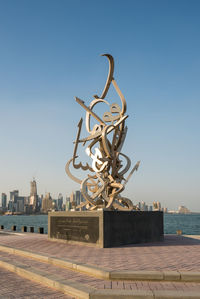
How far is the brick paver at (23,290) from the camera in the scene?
6473 millimetres

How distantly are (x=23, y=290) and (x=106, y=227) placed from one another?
628 cm

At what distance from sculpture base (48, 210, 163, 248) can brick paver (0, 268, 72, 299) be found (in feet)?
17.1

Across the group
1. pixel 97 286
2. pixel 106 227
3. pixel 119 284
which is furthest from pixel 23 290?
pixel 106 227

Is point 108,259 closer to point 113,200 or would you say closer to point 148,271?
point 148,271

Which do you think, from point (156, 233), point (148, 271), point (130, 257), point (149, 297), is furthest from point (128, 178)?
point (149, 297)

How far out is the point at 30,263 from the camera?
380 inches

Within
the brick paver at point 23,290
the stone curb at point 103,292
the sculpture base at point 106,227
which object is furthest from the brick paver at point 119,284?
the sculpture base at point 106,227

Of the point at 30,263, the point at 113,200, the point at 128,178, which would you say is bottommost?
the point at 30,263

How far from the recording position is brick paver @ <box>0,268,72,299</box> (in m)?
6.47

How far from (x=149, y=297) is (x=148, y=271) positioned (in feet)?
4.72

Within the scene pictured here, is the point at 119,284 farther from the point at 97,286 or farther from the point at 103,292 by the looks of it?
the point at 103,292

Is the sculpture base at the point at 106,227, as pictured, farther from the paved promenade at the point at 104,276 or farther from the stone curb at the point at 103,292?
the stone curb at the point at 103,292

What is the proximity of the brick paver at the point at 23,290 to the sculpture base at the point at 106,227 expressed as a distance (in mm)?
5207

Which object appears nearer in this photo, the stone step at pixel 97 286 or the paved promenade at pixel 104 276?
the stone step at pixel 97 286
